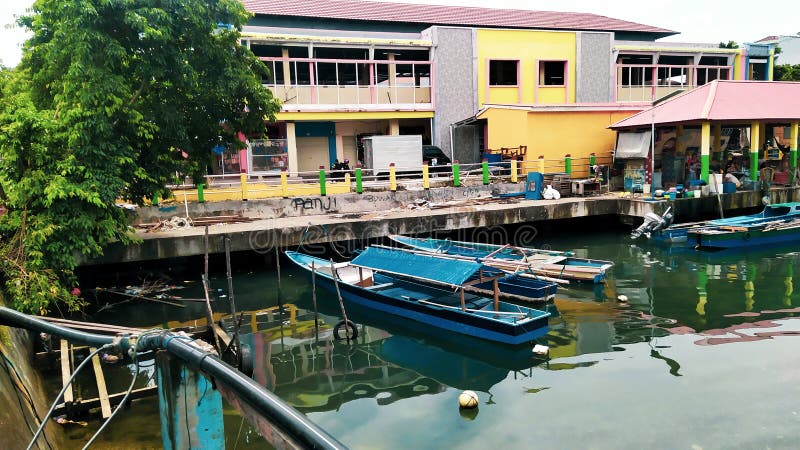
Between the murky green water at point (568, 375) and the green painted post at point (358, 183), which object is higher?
the green painted post at point (358, 183)

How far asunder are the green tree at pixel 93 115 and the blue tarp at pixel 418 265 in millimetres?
5180

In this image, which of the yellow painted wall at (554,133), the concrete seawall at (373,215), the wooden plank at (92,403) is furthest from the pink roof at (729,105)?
the wooden plank at (92,403)

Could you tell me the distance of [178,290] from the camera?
47.1 ft

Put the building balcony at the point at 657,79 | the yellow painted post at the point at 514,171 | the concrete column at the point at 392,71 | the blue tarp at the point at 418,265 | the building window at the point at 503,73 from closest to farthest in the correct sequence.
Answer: the blue tarp at the point at 418,265 → the yellow painted post at the point at 514,171 → the concrete column at the point at 392,71 → the building window at the point at 503,73 → the building balcony at the point at 657,79

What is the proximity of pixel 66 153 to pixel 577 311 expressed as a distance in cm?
1119

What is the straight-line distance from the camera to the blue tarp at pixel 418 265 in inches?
413

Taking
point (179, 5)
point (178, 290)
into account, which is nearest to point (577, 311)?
point (178, 290)

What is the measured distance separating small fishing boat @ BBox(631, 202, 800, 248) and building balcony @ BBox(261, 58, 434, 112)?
11488 millimetres

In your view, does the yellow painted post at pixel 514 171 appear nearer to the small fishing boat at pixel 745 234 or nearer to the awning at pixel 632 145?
the awning at pixel 632 145

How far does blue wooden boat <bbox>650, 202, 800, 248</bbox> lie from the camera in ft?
56.6

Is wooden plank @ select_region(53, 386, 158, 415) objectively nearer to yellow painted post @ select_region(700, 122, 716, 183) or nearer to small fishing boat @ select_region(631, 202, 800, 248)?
small fishing boat @ select_region(631, 202, 800, 248)

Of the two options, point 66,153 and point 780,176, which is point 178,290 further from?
point 780,176

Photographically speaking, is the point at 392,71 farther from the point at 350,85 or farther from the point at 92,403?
the point at 92,403

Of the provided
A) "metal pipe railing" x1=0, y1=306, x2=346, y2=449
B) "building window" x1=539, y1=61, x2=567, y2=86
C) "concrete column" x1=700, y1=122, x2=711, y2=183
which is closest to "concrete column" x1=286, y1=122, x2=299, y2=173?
"building window" x1=539, y1=61, x2=567, y2=86
